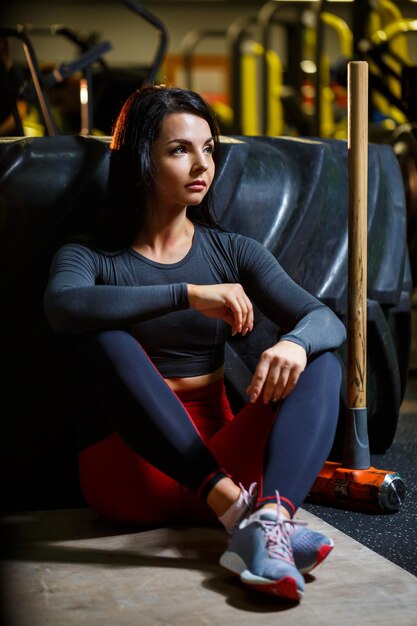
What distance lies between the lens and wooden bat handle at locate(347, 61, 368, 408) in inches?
71.6

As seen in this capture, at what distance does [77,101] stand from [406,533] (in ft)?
11.3

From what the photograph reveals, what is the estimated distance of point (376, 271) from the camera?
2125 millimetres

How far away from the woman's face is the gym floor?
1.90ft

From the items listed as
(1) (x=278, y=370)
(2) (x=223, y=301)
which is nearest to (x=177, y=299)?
(2) (x=223, y=301)

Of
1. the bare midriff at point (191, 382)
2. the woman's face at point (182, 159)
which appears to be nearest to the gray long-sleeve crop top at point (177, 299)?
the bare midriff at point (191, 382)

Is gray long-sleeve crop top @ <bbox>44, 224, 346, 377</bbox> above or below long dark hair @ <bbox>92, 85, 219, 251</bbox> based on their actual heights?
below

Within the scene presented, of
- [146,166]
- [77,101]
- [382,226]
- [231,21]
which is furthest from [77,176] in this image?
[231,21]

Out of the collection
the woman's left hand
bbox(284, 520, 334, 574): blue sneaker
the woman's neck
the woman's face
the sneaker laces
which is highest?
the woman's face

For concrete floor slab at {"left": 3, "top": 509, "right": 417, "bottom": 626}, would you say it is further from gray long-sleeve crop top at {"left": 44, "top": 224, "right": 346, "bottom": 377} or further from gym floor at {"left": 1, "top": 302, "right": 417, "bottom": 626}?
gray long-sleeve crop top at {"left": 44, "top": 224, "right": 346, "bottom": 377}

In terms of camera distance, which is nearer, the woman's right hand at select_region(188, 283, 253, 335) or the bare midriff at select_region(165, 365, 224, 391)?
the woman's right hand at select_region(188, 283, 253, 335)

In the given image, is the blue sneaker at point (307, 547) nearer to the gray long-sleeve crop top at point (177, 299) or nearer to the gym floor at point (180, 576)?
the gym floor at point (180, 576)

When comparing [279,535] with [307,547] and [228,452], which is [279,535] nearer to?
[307,547]

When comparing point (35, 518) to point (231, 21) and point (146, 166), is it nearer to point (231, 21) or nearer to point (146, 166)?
point (146, 166)

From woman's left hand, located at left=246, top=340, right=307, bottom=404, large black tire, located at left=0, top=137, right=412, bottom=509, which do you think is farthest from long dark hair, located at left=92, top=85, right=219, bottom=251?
woman's left hand, located at left=246, top=340, right=307, bottom=404
